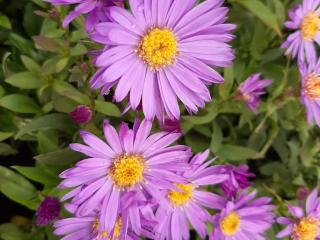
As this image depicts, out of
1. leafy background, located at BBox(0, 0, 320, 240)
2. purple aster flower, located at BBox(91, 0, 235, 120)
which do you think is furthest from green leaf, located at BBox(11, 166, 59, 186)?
purple aster flower, located at BBox(91, 0, 235, 120)

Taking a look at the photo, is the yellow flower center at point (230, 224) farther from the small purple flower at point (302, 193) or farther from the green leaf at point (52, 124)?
the green leaf at point (52, 124)

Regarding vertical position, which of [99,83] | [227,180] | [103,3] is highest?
[103,3]

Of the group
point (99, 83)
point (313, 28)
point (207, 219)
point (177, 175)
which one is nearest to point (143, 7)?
point (99, 83)

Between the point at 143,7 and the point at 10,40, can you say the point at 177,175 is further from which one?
the point at 10,40

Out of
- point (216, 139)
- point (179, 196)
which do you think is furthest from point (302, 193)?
point (179, 196)

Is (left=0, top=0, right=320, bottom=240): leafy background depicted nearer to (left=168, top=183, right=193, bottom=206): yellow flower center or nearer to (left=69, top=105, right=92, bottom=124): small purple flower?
(left=69, top=105, right=92, bottom=124): small purple flower

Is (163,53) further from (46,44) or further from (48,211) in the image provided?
(48,211)
